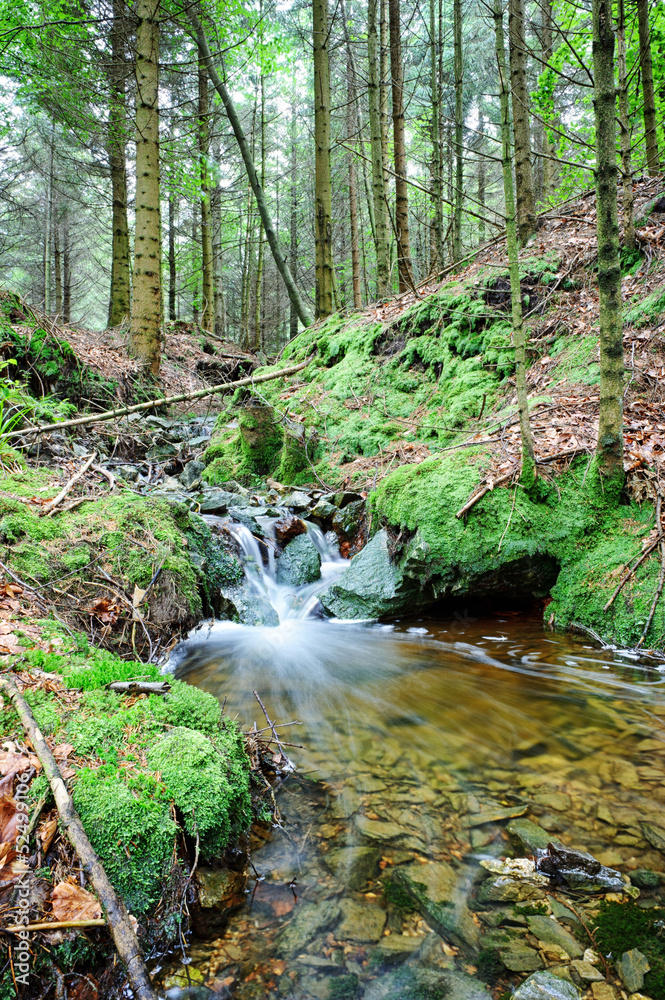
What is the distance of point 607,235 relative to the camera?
4062mm

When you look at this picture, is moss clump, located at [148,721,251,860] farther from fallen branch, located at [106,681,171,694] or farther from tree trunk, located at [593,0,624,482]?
tree trunk, located at [593,0,624,482]

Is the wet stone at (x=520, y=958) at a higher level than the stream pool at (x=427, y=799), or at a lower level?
lower

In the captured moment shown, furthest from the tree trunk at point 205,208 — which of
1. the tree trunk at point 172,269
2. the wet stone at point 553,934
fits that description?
the wet stone at point 553,934

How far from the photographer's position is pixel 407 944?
6.44 ft

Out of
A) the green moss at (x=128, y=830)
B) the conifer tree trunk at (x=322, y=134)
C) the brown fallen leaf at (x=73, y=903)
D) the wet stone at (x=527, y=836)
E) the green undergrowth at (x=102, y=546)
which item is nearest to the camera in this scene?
the brown fallen leaf at (x=73, y=903)

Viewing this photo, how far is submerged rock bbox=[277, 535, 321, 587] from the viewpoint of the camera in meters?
6.29

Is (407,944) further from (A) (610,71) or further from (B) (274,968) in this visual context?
(A) (610,71)

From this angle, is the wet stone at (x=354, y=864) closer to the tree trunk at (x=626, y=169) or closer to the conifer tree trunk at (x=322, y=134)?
the tree trunk at (x=626, y=169)

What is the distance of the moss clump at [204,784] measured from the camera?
1993 mm

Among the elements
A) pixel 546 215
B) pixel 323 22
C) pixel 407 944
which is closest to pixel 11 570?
pixel 407 944

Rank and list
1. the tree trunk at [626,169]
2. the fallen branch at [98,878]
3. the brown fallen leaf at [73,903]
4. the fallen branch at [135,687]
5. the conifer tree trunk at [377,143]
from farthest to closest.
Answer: the conifer tree trunk at [377,143] < the tree trunk at [626,169] < the fallen branch at [135,687] < the brown fallen leaf at [73,903] < the fallen branch at [98,878]

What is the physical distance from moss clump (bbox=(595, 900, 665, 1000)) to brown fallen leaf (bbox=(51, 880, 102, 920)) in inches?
70.6

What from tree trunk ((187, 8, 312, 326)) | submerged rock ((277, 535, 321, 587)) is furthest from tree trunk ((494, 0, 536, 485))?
tree trunk ((187, 8, 312, 326))

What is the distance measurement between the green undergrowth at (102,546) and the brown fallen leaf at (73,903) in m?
2.23
